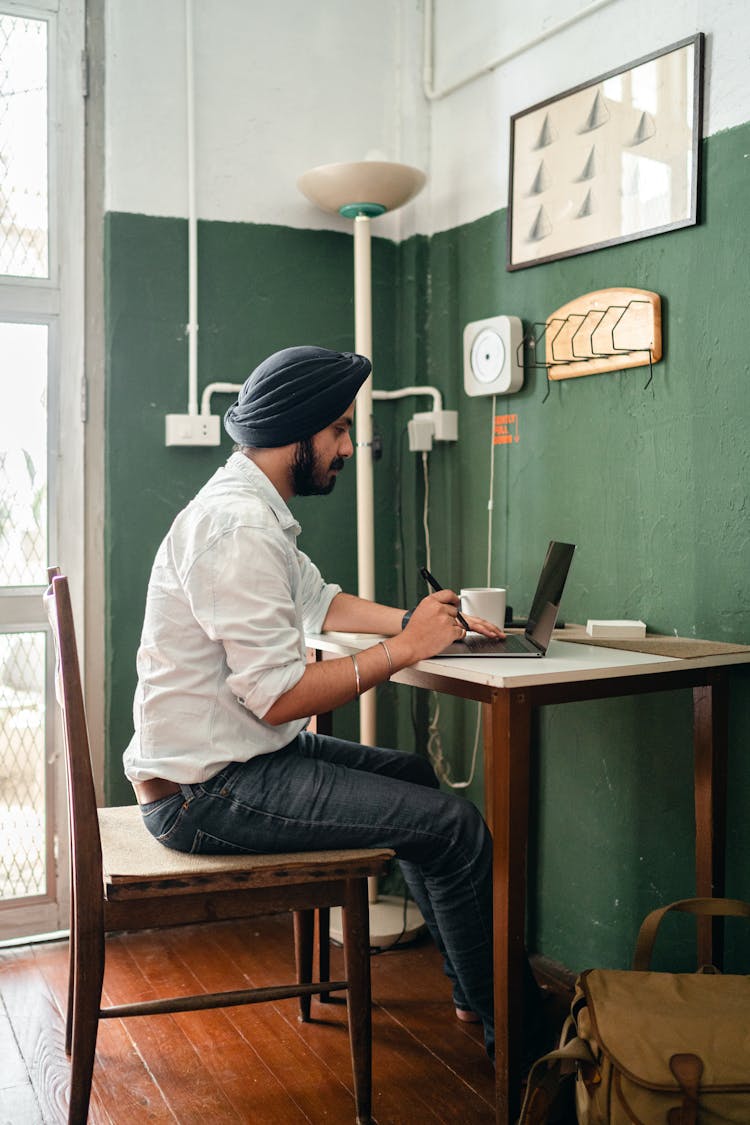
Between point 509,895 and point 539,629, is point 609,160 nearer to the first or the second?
point 539,629

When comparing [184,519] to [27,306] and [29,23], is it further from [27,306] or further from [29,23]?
[29,23]

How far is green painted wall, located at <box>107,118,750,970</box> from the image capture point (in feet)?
6.86

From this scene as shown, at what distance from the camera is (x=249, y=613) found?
5.58 ft

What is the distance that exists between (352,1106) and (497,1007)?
0.36 m

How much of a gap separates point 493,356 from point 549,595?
0.85 m

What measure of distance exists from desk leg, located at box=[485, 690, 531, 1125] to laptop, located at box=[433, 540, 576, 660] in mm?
170

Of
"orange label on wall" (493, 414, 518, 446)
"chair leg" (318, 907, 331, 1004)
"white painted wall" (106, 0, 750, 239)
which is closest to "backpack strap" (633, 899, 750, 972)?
"chair leg" (318, 907, 331, 1004)

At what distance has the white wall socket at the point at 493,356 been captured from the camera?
2570 millimetres

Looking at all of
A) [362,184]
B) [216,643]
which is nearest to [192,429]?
[362,184]

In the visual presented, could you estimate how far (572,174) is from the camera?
2408mm

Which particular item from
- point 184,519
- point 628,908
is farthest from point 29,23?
point 628,908

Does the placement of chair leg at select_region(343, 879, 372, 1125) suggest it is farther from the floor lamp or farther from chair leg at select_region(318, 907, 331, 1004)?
the floor lamp

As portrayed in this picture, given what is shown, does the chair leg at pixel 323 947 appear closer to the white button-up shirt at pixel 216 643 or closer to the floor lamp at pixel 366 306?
the floor lamp at pixel 366 306

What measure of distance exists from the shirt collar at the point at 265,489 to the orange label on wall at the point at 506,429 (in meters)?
0.89
